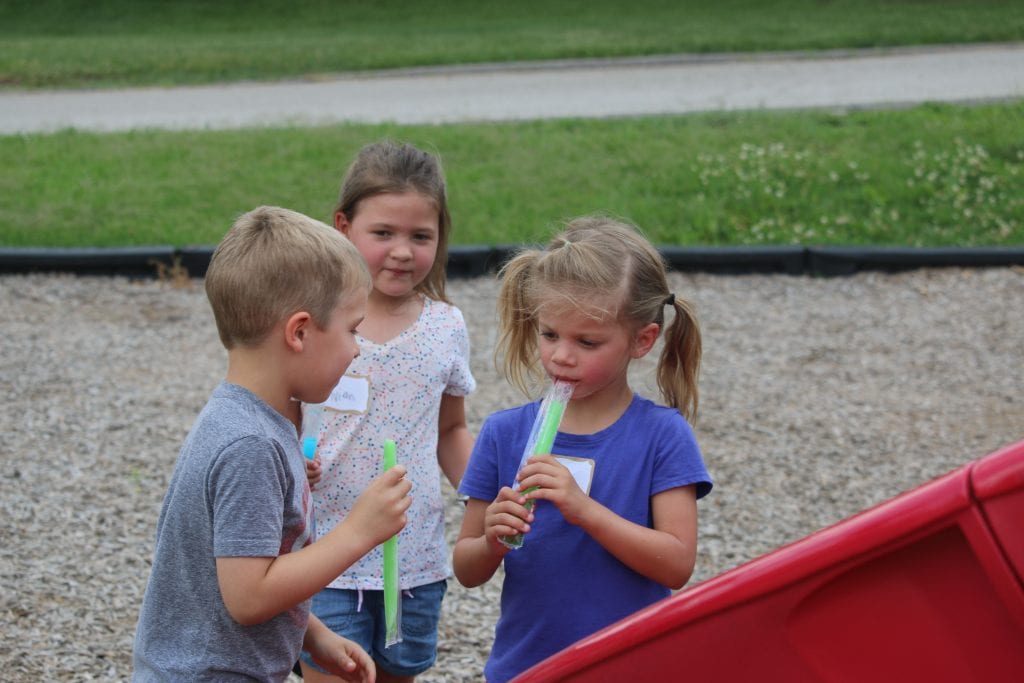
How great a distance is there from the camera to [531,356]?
8.61 ft

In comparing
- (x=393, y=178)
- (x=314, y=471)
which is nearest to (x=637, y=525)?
(x=314, y=471)

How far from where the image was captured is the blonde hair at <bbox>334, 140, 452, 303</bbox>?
2.90 metres

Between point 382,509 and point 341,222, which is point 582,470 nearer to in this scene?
point 382,509

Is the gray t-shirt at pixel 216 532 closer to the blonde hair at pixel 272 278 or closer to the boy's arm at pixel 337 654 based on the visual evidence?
the blonde hair at pixel 272 278

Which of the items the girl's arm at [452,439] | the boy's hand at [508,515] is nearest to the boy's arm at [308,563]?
the boy's hand at [508,515]

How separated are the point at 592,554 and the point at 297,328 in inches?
25.6

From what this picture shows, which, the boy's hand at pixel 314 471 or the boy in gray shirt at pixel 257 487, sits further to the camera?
the boy's hand at pixel 314 471

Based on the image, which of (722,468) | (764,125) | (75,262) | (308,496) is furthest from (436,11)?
(308,496)

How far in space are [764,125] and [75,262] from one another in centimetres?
500

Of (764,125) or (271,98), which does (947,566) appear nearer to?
(764,125)

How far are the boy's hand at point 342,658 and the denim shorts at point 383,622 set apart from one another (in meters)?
0.38

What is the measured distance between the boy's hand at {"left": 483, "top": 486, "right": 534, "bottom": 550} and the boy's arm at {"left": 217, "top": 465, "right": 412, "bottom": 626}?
16 cm

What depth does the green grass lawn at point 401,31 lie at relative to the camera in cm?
1501

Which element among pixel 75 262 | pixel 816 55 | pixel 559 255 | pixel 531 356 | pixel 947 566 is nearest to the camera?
pixel 947 566
